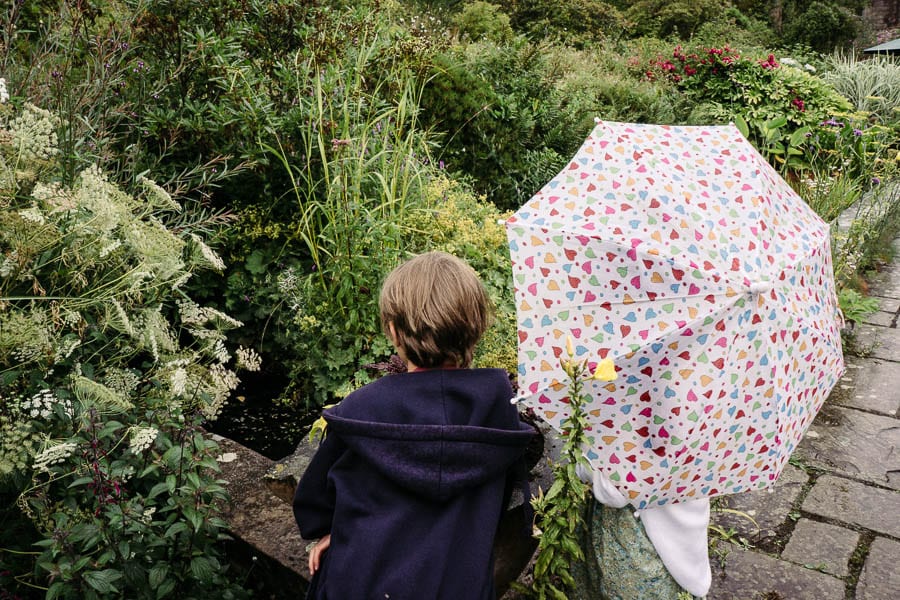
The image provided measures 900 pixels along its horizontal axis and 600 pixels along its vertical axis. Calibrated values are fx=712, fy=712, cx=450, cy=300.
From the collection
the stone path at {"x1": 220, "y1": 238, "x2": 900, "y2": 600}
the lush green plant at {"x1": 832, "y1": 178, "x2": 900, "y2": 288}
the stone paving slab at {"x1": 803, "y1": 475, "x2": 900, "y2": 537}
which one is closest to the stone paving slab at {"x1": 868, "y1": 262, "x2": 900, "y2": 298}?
the lush green plant at {"x1": 832, "y1": 178, "x2": 900, "y2": 288}

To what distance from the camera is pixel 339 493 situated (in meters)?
1.58

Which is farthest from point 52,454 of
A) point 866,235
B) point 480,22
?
point 480,22

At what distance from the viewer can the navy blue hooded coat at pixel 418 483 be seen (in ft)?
4.95

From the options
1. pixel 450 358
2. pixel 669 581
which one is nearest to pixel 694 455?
pixel 669 581

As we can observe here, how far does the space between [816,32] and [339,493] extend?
18387 millimetres

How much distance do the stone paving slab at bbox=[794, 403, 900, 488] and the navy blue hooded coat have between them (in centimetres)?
240

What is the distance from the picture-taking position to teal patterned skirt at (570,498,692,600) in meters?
1.84

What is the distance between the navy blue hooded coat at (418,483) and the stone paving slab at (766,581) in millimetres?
1357

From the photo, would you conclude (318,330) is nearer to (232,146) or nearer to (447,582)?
(232,146)

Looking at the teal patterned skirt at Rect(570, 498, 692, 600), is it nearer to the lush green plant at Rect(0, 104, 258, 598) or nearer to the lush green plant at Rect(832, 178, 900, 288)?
the lush green plant at Rect(0, 104, 258, 598)

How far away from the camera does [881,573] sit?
2.64 meters

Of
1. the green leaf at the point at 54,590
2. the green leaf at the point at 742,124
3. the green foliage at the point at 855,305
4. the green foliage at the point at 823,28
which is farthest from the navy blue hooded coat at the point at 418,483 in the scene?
the green foliage at the point at 823,28

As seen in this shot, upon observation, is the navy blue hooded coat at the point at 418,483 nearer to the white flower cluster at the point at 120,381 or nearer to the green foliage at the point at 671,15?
the white flower cluster at the point at 120,381

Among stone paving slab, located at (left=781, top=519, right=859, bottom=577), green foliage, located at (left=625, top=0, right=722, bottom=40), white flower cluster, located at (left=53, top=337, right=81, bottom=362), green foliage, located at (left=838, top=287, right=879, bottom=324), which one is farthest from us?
green foliage, located at (left=625, top=0, right=722, bottom=40)
